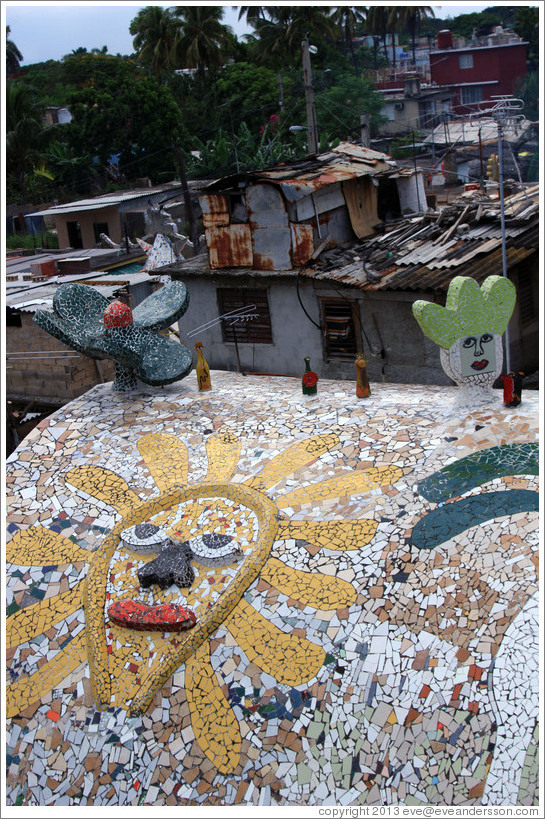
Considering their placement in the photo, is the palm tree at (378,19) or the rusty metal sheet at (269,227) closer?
the rusty metal sheet at (269,227)

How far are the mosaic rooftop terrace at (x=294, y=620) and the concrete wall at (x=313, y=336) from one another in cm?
360

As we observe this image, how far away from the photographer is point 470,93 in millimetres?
40500

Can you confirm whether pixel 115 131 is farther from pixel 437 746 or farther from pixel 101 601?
pixel 437 746

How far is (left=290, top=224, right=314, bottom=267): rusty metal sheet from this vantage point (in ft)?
50.1

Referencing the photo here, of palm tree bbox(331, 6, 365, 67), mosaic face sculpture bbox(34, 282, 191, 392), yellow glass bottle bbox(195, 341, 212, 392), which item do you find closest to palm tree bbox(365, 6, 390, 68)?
palm tree bbox(331, 6, 365, 67)

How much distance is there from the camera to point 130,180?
119 ft

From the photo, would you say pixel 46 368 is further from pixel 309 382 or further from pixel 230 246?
pixel 309 382

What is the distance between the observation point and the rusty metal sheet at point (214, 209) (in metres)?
15.8

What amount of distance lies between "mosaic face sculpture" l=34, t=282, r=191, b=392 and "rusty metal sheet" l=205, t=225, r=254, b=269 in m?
3.37

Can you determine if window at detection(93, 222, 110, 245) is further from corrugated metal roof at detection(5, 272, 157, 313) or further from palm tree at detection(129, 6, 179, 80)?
corrugated metal roof at detection(5, 272, 157, 313)

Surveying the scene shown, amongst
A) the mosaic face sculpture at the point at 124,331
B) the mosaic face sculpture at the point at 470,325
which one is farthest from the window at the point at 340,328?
the mosaic face sculpture at the point at 470,325

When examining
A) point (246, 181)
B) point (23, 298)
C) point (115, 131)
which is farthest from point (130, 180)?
point (246, 181)

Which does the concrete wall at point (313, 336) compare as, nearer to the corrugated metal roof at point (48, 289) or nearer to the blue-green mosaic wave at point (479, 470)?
the corrugated metal roof at point (48, 289)

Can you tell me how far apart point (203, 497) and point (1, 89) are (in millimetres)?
4939
